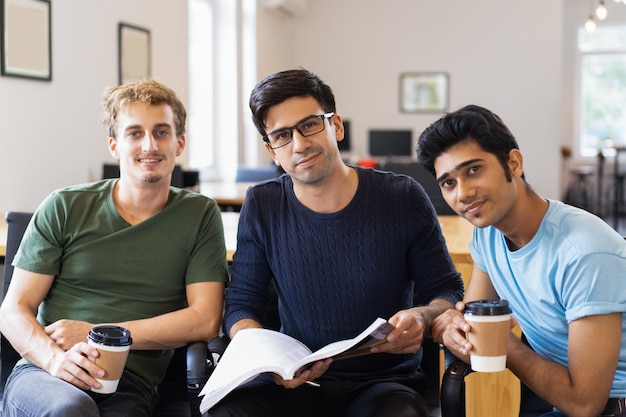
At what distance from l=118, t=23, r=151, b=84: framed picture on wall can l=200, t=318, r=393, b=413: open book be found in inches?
154

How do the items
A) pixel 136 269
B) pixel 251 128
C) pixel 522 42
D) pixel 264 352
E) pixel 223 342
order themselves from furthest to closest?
pixel 522 42
pixel 251 128
pixel 136 269
pixel 223 342
pixel 264 352

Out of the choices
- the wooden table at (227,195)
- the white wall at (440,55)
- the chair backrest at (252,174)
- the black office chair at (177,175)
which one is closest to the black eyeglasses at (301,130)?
the black office chair at (177,175)

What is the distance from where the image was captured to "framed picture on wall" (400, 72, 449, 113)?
10234 mm

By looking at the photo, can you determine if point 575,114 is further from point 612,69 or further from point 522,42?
point 522,42

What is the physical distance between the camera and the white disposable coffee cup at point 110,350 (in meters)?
1.64

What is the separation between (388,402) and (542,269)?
1.52ft

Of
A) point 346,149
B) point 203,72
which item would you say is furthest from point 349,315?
point 346,149

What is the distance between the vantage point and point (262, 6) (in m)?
8.88

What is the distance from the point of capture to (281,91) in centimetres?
192

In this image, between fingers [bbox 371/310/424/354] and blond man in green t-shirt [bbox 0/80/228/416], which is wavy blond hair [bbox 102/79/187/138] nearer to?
blond man in green t-shirt [bbox 0/80/228/416]

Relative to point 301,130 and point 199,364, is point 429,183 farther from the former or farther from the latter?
point 199,364

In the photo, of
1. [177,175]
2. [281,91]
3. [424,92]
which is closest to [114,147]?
[281,91]

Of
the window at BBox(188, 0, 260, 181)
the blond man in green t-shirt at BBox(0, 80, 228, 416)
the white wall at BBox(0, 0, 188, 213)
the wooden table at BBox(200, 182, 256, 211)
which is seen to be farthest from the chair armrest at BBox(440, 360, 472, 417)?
the window at BBox(188, 0, 260, 181)

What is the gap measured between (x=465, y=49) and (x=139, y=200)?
8568 mm
